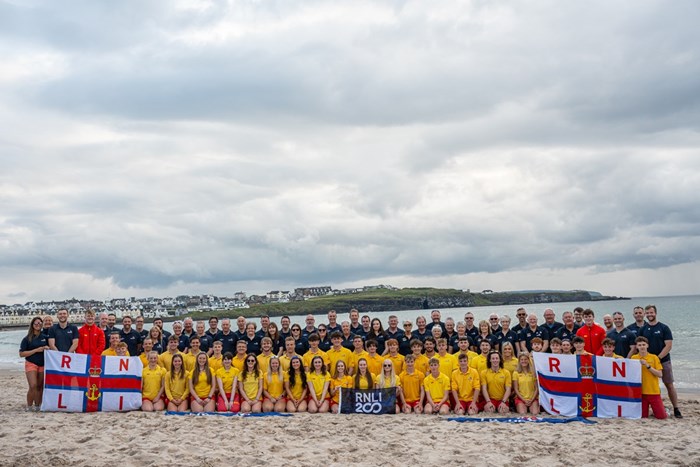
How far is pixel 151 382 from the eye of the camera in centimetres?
1077

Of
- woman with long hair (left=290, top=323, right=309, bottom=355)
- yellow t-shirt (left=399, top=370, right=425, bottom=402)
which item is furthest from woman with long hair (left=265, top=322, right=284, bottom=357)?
yellow t-shirt (left=399, top=370, right=425, bottom=402)

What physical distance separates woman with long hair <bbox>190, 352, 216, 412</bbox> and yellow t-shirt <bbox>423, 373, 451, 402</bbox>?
382 cm

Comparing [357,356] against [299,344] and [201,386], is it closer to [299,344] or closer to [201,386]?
[299,344]

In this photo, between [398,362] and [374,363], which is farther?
[398,362]

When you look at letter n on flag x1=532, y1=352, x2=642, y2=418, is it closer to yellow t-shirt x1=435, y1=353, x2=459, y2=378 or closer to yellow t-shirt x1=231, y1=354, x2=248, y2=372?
yellow t-shirt x1=435, y1=353, x2=459, y2=378

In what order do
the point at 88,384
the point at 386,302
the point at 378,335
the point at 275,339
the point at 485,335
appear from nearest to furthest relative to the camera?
the point at 88,384, the point at 485,335, the point at 275,339, the point at 378,335, the point at 386,302

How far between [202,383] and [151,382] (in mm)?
937

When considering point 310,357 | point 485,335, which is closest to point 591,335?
point 485,335

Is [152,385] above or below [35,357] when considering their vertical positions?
below

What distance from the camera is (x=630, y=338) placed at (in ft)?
34.6

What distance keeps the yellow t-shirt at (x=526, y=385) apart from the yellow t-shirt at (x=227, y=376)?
5.00 m

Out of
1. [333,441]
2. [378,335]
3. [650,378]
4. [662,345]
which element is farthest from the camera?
[378,335]

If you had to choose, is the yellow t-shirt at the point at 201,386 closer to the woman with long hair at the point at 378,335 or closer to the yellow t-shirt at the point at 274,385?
the yellow t-shirt at the point at 274,385

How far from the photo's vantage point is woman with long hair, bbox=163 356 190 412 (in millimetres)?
10602
